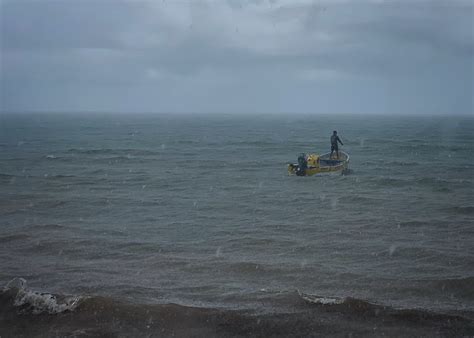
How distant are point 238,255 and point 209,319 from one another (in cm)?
476

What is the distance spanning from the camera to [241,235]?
1753 centimetres

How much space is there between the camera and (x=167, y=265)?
14008mm

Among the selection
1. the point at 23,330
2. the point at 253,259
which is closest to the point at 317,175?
the point at 253,259

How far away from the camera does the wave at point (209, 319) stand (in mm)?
9766

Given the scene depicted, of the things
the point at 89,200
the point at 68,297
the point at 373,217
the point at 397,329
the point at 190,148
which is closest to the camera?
the point at 397,329

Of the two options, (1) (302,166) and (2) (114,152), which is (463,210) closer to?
(1) (302,166)

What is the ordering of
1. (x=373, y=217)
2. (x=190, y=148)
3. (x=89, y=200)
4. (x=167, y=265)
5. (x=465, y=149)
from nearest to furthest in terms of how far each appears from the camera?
(x=167, y=265) < (x=373, y=217) < (x=89, y=200) < (x=465, y=149) < (x=190, y=148)

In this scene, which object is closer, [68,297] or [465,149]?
[68,297]

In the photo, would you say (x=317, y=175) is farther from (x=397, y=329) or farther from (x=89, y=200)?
(x=397, y=329)

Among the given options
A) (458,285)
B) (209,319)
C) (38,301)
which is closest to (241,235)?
(209,319)

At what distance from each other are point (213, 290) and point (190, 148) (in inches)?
1790

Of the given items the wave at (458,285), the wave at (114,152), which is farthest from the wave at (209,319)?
the wave at (114,152)

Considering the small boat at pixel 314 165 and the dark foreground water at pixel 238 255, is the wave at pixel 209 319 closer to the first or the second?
the dark foreground water at pixel 238 255

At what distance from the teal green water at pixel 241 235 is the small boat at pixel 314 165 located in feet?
2.40
